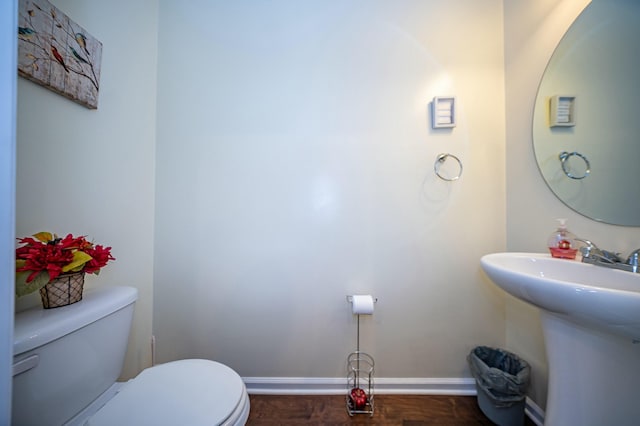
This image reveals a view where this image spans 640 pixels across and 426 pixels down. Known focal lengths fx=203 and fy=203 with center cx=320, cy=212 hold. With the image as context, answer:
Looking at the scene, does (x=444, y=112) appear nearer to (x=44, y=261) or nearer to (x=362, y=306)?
(x=362, y=306)

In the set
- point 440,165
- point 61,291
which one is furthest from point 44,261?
point 440,165

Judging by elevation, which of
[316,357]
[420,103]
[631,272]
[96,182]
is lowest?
[316,357]

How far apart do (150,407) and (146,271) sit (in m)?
0.77

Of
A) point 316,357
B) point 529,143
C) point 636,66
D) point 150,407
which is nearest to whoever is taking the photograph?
point 150,407

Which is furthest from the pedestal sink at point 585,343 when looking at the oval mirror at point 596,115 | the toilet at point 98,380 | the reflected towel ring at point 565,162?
the toilet at point 98,380

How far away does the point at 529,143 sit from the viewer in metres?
1.10

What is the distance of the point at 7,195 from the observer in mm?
455

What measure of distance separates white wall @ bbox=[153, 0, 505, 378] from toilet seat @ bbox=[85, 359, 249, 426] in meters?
0.46

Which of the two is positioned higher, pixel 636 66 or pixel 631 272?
pixel 636 66

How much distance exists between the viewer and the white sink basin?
19.4 inches

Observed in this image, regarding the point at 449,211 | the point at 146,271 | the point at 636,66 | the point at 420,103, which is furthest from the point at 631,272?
the point at 146,271

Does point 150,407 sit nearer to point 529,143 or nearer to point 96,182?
point 96,182

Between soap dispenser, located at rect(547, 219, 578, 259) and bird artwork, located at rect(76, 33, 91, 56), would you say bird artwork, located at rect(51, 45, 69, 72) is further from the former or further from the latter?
→ soap dispenser, located at rect(547, 219, 578, 259)

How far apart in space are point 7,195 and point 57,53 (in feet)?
2.35
